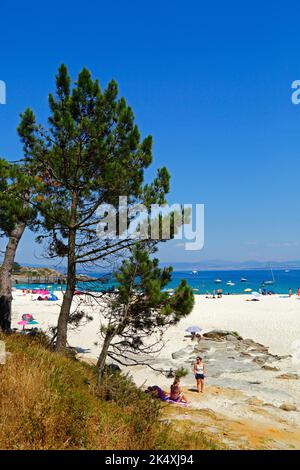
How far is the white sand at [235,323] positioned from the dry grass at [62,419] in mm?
11700

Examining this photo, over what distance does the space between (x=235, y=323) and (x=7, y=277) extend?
2578 cm

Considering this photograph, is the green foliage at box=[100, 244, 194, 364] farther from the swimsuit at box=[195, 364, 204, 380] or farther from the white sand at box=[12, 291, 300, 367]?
the white sand at box=[12, 291, 300, 367]

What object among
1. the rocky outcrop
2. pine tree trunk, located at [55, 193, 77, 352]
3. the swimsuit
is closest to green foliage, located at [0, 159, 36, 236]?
pine tree trunk, located at [55, 193, 77, 352]

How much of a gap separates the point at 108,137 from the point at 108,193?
160 cm

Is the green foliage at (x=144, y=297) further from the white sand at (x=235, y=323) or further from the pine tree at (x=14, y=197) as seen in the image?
the white sand at (x=235, y=323)

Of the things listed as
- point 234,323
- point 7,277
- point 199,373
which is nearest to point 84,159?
point 7,277

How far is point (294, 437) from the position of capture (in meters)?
9.37

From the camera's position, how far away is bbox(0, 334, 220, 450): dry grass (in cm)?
472

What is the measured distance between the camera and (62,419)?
5141mm

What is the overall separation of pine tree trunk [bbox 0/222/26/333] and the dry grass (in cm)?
683

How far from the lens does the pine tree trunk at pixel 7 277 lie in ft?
44.7

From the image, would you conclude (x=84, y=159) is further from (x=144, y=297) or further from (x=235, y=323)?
(x=235, y=323)
